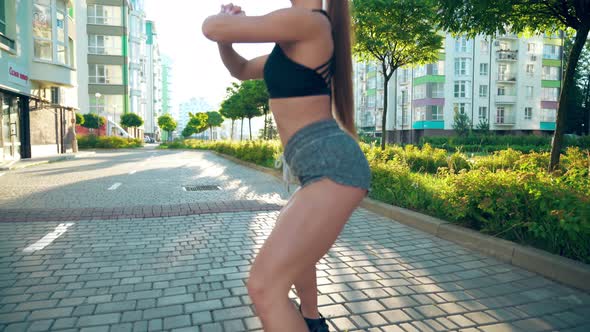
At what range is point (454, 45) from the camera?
58062mm

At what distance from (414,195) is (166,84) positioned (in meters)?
177

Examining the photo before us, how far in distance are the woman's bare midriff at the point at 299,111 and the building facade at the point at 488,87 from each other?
194ft

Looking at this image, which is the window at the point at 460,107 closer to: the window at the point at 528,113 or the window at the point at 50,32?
the window at the point at 528,113

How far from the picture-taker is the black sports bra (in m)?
1.61

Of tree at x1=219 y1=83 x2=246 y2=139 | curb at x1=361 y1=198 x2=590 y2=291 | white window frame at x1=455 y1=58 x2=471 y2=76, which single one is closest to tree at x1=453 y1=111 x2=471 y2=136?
white window frame at x1=455 y1=58 x2=471 y2=76

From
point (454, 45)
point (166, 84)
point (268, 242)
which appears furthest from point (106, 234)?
point (166, 84)

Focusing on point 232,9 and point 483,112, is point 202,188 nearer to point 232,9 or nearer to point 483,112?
point 232,9

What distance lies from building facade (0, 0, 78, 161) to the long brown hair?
1989 centimetres

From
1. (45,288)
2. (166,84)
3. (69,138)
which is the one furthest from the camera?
(166,84)

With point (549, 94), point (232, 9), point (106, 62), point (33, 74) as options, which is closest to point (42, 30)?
point (33, 74)

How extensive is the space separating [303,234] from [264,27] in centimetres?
73

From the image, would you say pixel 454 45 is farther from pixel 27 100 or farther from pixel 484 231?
pixel 484 231

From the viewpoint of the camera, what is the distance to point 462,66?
58.4 metres

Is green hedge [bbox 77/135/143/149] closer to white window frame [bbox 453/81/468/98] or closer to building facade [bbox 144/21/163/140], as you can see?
white window frame [bbox 453/81/468/98]
